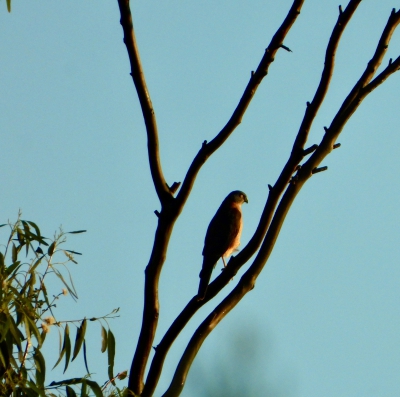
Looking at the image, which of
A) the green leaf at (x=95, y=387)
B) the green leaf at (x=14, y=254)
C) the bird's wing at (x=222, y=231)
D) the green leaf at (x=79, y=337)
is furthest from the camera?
the bird's wing at (x=222, y=231)

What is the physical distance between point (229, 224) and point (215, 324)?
13.1 feet

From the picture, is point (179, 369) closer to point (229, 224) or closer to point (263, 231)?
point (263, 231)

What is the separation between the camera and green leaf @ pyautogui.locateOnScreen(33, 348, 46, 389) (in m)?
3.05

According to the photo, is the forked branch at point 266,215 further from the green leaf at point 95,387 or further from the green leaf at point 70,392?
the green leaf at point 70,392

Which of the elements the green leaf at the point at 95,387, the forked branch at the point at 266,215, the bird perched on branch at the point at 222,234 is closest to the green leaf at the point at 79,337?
the green leaf at the point at 95,387

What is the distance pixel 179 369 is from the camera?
10.2 ft

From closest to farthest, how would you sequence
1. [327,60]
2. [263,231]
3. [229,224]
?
[263,231] < [327,60] < [229,224]

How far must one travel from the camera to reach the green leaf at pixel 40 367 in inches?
120

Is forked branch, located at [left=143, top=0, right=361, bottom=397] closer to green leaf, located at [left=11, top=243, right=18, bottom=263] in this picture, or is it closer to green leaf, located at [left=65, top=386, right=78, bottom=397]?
green leaf, located at [left=65, top=386, right=78, bottom=397]

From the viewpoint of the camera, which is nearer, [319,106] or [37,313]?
[37,313]

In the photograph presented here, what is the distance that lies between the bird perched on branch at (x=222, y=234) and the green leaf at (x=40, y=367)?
281 cm

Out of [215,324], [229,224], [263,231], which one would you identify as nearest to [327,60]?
[263,231]

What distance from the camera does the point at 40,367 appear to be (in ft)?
10.3

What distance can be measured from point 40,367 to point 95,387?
24 centimetres
